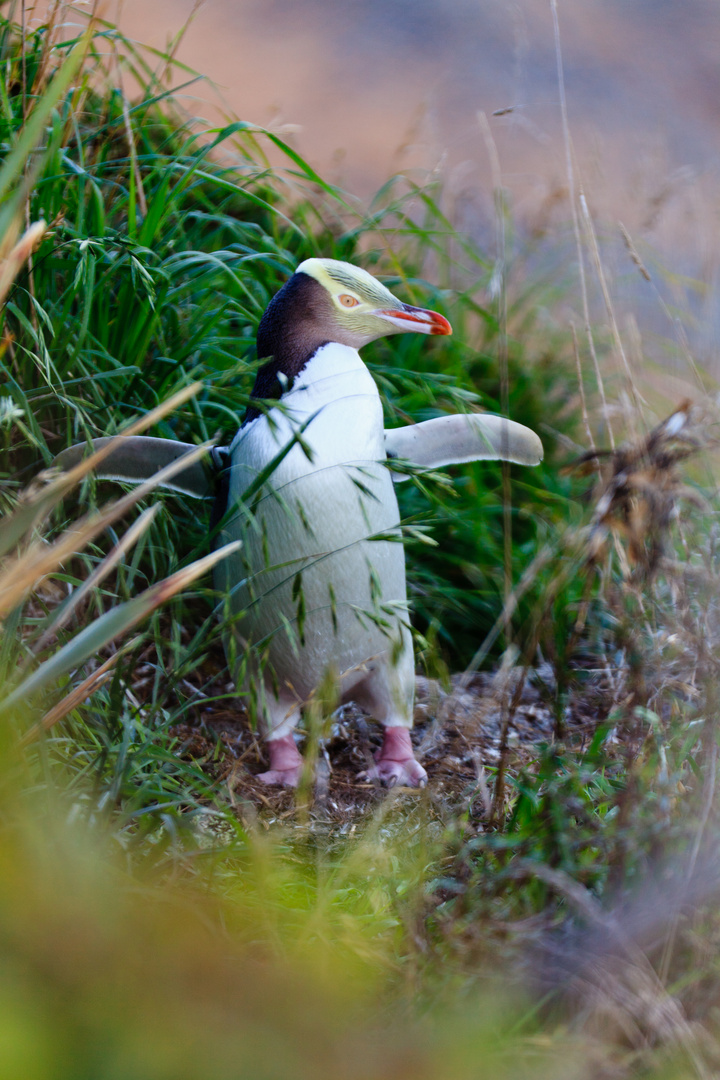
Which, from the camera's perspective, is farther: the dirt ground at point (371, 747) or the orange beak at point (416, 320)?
the orange beak at point (416, 320)

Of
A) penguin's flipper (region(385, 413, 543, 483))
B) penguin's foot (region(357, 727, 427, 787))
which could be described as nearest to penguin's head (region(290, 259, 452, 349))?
penguin's flipper (region(385, 413, 543, 483))

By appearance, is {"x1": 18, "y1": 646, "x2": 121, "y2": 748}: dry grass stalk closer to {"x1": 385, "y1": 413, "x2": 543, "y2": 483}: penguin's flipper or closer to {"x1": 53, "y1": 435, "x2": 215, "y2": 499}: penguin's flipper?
{"x1": 53, "y1": 435, "x2": 215, "y2": 499}: penguin's flipper

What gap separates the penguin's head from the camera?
4.71 feet

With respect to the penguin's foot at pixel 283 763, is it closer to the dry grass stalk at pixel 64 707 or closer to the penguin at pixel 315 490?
the penguin at pixel 315 490

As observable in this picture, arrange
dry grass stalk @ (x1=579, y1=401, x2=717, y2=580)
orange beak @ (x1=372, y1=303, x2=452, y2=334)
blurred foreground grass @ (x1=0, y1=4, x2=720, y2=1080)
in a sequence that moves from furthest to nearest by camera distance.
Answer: orange beak @ (x1=372, y1=303, x2=452, y2=334) → dry grass stalk @ (x1=579, y1=401, x2=717, y2=580) → blurred foreground grass @ (x1=0, y1=4, x2=720, y2=1080)

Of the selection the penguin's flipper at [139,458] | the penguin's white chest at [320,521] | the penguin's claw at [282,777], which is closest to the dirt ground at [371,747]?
the penguin's claw at [282,777]

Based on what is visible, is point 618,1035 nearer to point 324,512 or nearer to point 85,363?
point 324,512

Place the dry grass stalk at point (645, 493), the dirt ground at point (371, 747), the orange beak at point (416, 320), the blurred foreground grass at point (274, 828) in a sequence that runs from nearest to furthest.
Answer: the blurred foreground grass at point (274, 828) < the dry grass stalk at point (645, 493) < the dirt ground at point (371, 747) < the orange beak at point (416, 320)

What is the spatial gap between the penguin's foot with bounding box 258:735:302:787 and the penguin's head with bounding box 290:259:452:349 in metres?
0.70

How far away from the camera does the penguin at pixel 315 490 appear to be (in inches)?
54.1

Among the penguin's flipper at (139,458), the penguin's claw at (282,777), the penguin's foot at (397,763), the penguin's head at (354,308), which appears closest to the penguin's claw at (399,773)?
the penguin's foot at (397,763)

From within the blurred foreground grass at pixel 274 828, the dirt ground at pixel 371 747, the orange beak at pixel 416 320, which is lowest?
the dirt ground at pixel 371 747

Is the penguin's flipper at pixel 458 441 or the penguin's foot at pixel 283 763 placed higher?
the penguin's flipper at pixel 458 441

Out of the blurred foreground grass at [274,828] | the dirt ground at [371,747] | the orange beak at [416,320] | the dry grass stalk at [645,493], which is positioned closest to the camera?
the blurred foreground grass at [274,828]
